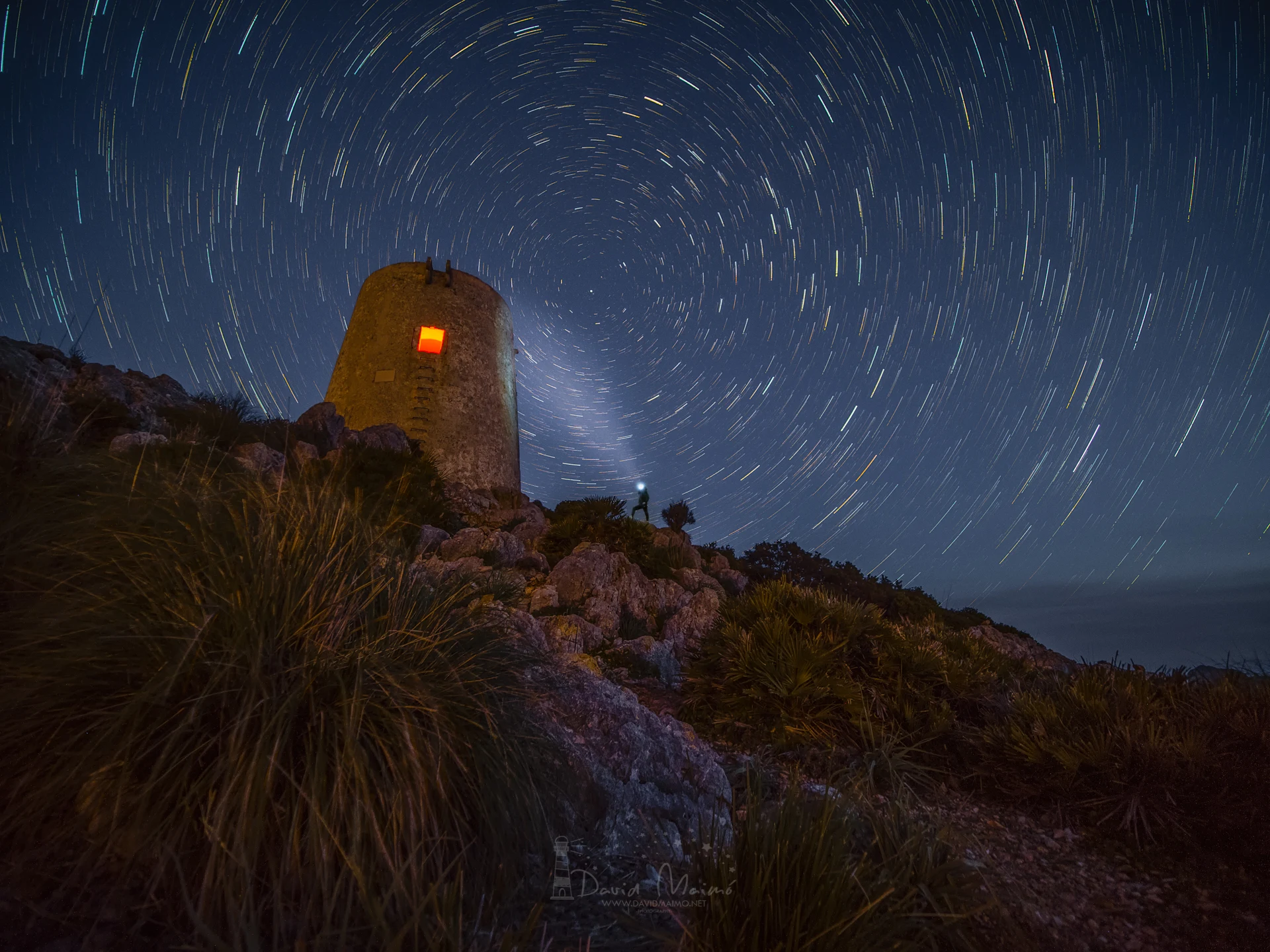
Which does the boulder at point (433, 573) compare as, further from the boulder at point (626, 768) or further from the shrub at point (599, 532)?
the shrub at point (599, 532)

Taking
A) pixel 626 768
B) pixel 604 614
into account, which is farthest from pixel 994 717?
pixel 604 614

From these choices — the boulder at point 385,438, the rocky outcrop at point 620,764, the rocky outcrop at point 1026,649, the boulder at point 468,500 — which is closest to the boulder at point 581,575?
the rocky outcrop at point 620,764

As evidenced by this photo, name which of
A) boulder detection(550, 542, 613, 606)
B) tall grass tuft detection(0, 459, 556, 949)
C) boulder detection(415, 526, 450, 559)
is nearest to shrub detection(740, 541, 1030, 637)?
boulder detection(550, 542, 613, 606)

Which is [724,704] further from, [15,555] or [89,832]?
[15,555]

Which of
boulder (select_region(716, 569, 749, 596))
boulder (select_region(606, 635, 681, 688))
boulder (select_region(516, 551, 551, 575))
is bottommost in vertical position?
boulder (select_region(606, 635, 681, 688))

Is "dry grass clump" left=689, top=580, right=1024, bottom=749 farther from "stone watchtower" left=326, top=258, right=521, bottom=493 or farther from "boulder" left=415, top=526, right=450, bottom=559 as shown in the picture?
"stone watchtower" left=326, top=258, right=521, bottom=493

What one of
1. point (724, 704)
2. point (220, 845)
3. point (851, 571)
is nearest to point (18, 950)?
point (220, 845)

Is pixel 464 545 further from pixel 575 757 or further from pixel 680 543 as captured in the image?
pixel 680 543

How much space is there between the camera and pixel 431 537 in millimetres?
7754

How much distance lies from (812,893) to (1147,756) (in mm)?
3532

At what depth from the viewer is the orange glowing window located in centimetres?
1625

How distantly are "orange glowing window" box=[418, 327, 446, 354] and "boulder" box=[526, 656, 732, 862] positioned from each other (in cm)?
1447

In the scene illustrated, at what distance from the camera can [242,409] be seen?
443 inches

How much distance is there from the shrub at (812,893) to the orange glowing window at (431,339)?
16.4 metres
